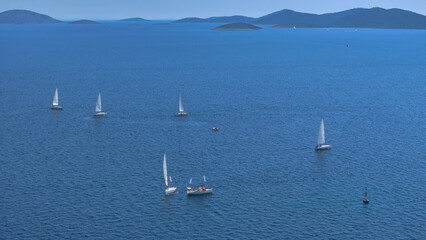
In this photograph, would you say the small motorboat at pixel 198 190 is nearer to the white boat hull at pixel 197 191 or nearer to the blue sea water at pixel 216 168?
the white boat hull at pixel 197 191

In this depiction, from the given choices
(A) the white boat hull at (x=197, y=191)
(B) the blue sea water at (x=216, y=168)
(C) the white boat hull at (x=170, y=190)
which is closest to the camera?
(B) the blue sea water at (x=216, y=168)

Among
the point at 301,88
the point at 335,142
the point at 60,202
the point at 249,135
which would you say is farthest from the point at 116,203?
the point at 301,88

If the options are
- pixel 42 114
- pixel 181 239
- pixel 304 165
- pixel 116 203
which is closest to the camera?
pixel 181 239

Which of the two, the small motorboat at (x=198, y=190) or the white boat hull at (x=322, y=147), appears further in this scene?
the white boat hull at (x=322, y=147)

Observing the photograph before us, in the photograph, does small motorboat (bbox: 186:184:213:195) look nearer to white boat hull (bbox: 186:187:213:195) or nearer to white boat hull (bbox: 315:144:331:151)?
white boat hull (bbox: 186:187:213:195)

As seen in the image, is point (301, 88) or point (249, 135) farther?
Answer: point (301, 88)

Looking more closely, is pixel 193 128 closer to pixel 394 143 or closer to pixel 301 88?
pixel 394 143

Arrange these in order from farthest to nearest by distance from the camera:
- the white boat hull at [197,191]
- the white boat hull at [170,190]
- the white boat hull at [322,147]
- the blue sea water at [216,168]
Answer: the white boat hull at [322,147] → the white boat hull at [197,191] → the white boat hull at [170,190] → the blue sea water at [216,168]

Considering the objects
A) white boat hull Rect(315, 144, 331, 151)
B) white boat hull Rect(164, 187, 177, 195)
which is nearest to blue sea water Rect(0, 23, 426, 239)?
white boat hull Rect(164, 187, 177, 195)

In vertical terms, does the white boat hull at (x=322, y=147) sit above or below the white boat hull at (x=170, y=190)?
above

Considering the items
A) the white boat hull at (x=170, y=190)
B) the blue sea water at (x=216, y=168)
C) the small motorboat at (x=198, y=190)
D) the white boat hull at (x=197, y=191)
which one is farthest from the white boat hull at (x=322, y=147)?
the white boat hull at (x=170, y=190)

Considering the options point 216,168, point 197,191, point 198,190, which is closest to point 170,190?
point 197,191
